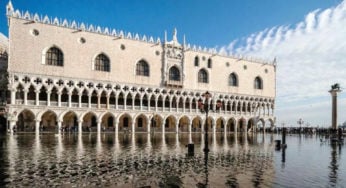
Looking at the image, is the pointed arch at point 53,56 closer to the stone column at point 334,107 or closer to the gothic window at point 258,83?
the gothic window at point 258,83

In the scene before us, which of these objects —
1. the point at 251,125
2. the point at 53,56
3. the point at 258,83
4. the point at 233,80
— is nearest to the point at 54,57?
the point at 53,56

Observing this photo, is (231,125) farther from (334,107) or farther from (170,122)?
(334,107)

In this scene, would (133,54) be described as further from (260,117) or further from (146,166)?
(146,166)

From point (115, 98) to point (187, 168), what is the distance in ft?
120

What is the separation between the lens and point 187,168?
11734 mm

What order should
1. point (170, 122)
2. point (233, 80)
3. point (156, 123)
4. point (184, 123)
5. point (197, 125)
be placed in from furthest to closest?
1. point (233, 80)
2. point (197, 125)
3. point (184, 123)
4. point (170, 122)
5. point (156, 123)

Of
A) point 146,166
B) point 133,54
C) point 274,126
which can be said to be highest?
point 133,54

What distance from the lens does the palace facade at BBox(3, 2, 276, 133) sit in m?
39.1

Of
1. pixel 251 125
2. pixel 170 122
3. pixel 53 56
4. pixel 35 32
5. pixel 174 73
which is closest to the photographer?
pixel 35 32

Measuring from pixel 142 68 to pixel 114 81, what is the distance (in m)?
5.80

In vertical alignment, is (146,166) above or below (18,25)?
below

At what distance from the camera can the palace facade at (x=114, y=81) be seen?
Result: 39125mm

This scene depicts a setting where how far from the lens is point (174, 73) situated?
5269cm

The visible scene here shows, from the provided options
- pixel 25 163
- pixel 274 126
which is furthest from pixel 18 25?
pixel 274 126
